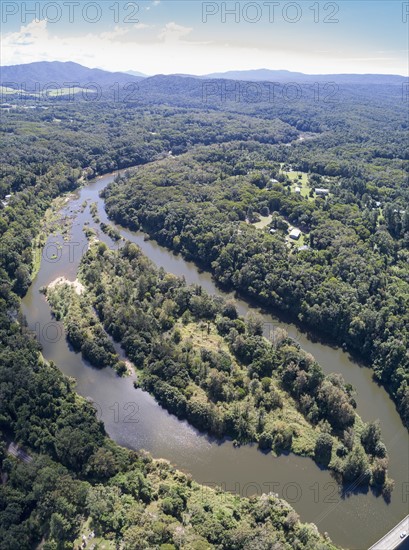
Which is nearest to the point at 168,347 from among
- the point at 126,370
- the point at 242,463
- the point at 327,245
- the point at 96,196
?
the point at 126,370

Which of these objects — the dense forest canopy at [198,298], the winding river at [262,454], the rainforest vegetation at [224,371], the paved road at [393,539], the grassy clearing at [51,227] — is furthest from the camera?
the grassy clearing at [51,227]

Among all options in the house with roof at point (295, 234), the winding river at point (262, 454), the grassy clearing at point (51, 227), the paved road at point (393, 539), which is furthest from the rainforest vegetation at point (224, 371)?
the house with roof at point (295, 234)

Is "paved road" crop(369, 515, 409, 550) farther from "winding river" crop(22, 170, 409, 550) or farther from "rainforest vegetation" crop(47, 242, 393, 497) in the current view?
"rainforest vegetation" crop(47, 242, 393, 497)

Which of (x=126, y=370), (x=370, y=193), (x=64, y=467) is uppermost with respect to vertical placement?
(x=370, y=193)

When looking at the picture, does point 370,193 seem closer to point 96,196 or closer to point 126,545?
point 96,196

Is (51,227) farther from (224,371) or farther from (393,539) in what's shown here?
(393,539)

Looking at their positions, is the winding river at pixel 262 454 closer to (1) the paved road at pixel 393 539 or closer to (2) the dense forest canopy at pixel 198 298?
(1) the paved road at pixel 393 539
